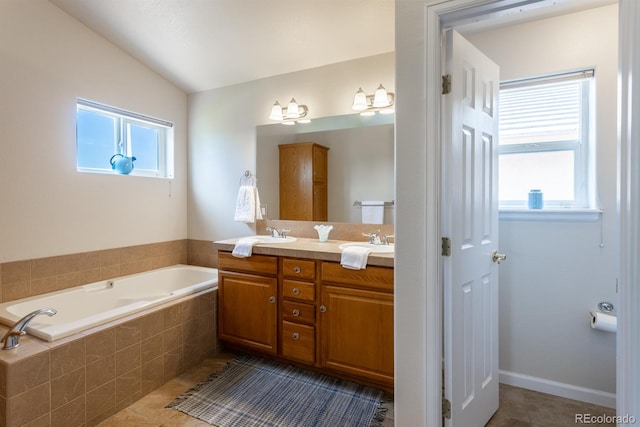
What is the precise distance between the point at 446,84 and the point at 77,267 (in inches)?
113

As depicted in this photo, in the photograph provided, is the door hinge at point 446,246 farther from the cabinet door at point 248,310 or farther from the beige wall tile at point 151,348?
the beige wall tile at point 151,348

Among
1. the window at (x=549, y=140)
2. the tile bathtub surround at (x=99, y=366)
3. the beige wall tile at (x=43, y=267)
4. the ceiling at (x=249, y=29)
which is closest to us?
the tile bathtub surround at (x=99, y=366)

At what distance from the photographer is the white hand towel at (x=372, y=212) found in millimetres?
2527

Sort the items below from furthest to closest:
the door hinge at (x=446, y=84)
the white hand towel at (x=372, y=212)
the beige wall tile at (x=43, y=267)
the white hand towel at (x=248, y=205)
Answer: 1. the white hand towel at (x=248, y=205)
2. the white hand towel at (x=372, y=212)
3. the beige wall tile at (x=43, y=267)
4. the door hinge at (x=446, y=84)

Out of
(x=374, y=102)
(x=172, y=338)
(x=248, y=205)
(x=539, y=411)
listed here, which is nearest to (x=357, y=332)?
(x=539, y=411)

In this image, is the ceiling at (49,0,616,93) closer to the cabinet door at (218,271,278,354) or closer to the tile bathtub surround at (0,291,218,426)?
the cabinet door at (218,271,278,354)

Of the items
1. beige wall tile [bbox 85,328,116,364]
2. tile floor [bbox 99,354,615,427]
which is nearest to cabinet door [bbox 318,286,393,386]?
tile floor [bbox 99,354,615,427]

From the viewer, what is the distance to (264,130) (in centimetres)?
299

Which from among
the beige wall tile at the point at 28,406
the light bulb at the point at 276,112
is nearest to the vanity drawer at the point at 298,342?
the beige wall tile at the point at 28,406

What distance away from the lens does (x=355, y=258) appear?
195 centimetres

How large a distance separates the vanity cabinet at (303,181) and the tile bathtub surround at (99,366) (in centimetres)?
107

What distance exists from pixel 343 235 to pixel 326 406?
1234 millimetres

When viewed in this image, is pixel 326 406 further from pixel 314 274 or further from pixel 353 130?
pixel 353 130

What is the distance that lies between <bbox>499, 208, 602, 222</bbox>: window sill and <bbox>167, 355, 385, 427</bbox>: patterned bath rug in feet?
4.73
